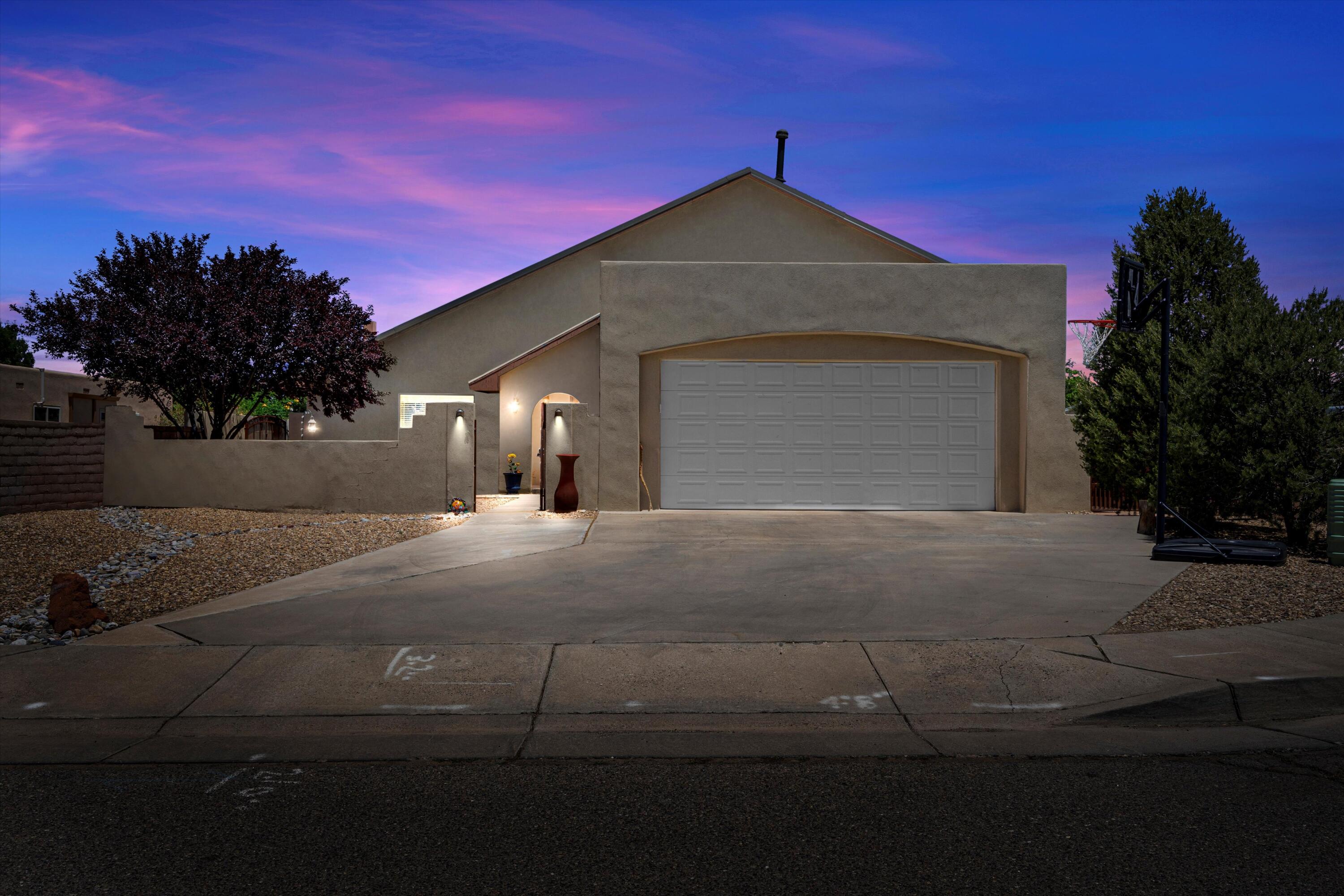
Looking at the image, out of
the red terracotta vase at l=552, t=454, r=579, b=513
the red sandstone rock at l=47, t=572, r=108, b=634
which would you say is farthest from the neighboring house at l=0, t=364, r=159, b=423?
the red sandstone rock at l=47, t=572, r=108, b=634

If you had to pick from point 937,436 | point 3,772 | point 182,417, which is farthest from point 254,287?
point 182,417

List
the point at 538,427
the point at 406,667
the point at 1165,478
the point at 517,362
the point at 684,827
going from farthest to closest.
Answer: the point at 538,427
the point at 517,362
the point at 1165,478
the point at 406,667
the point at 684,827

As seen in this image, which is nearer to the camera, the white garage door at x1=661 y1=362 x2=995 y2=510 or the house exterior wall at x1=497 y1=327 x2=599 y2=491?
the white garage door at x1=661 y1=362 x2=995 y2=510

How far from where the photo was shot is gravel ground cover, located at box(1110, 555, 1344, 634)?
7828mm

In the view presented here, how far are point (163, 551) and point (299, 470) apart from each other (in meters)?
5.00

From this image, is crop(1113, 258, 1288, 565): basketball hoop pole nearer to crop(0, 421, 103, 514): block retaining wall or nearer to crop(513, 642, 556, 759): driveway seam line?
crop(513, 642, 556, 759): driveway seam line

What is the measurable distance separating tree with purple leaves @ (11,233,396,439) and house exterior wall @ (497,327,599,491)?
3294 mm

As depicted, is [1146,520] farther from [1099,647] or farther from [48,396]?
[48,396]

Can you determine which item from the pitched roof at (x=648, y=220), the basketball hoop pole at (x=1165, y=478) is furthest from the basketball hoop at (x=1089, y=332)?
the basketball hoop pole at (x=1165, y=478)

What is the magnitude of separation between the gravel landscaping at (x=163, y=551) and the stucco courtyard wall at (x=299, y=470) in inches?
13.9

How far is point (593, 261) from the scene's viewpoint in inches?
990

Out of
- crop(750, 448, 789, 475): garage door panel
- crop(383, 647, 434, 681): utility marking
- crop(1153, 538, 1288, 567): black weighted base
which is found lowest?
crop(383, 647, 434, 681): utility marking

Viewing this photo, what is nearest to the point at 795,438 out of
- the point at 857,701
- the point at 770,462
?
the point at 770,462

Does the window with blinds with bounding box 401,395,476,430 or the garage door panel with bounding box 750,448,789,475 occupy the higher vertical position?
the window with blinds with bounding box 401,395,476,430
